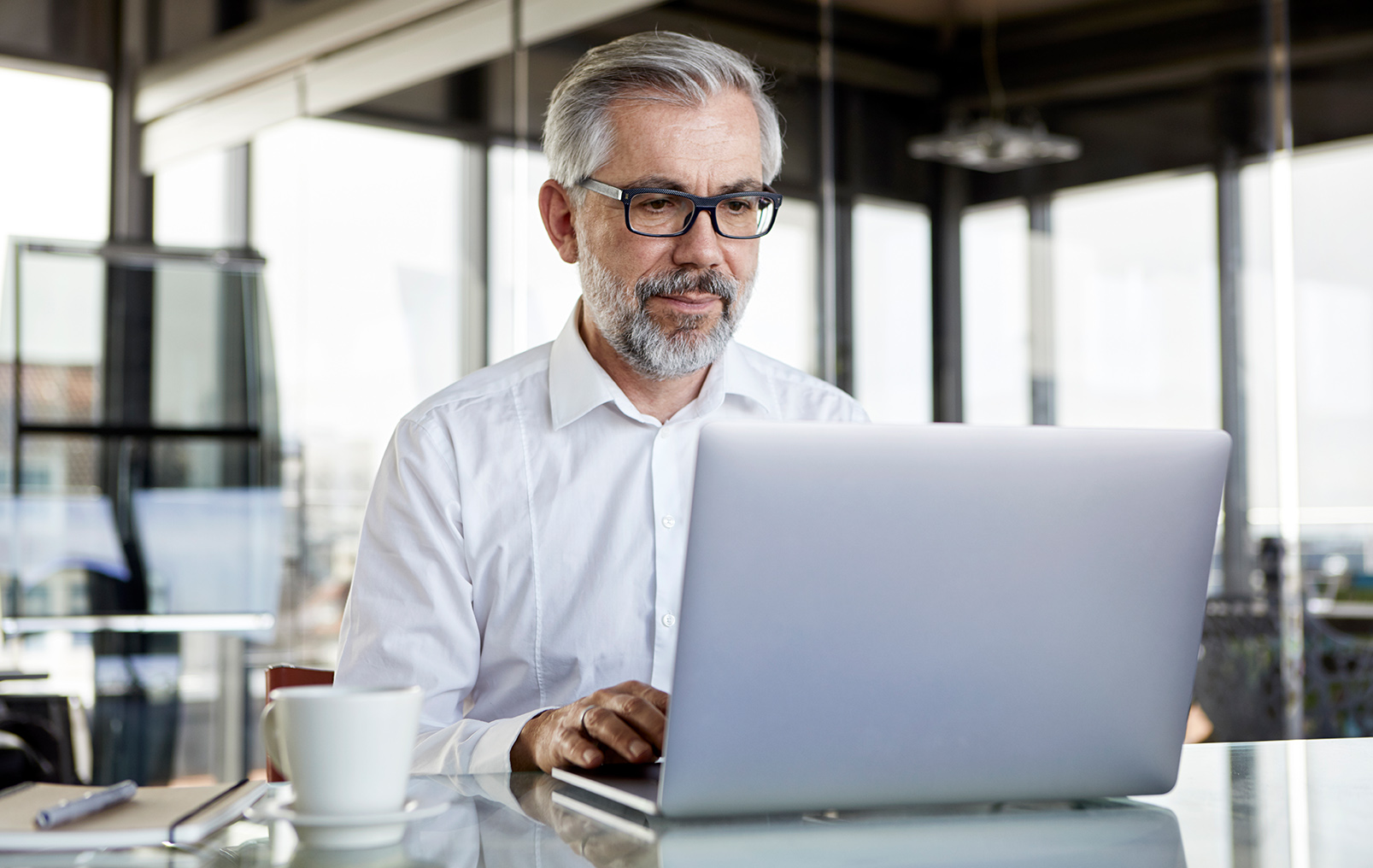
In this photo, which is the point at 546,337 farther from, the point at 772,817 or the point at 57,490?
the point at 772,817

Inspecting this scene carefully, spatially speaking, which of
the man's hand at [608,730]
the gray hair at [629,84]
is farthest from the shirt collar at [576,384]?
the man's hand at [608,730]

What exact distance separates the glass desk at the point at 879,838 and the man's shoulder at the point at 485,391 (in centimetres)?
69

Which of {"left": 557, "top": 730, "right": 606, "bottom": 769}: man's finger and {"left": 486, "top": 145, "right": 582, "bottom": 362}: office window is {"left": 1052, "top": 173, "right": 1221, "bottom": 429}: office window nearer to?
{"left": 486, "top": 145, "right": 582, "bottom": 362}: office window

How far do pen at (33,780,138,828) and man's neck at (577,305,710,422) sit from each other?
935 millimetres

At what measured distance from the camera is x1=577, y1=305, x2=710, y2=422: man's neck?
174 cm

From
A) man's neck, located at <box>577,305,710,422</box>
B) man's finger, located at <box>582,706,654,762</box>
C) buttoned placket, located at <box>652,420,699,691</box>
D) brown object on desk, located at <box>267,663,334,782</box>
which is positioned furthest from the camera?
man's neck, located at <box>577,305,710,422</box>

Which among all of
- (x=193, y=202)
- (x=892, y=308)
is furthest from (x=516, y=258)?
(x=892, y=308)

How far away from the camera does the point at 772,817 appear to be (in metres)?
0.89

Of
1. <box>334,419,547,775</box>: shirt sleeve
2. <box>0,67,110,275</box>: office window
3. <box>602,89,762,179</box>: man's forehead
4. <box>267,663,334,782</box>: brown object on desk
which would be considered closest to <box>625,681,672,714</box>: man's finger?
<box>334,419,547,775</box>: shirt sleeve

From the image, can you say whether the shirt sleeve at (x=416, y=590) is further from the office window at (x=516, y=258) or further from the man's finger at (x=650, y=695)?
the office window at (x=516, y=258)

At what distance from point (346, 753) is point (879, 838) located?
35 centimetres

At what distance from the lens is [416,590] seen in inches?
59.6

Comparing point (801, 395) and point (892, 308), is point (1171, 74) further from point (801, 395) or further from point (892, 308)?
A: point (801, 395)

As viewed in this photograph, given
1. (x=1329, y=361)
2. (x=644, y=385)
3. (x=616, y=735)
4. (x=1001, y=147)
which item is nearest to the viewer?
(x=616, y=735)
